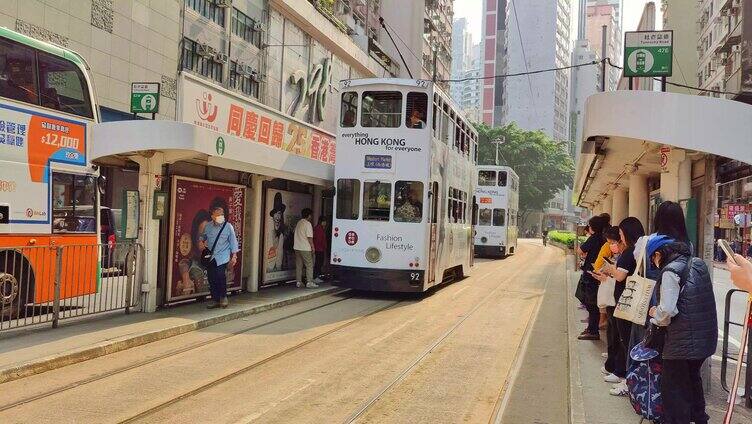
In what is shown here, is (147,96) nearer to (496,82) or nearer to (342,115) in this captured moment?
(342,115)

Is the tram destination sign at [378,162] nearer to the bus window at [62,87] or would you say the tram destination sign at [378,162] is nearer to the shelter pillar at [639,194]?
the shelter pillar at [639,194]

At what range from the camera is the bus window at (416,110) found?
12992 mm

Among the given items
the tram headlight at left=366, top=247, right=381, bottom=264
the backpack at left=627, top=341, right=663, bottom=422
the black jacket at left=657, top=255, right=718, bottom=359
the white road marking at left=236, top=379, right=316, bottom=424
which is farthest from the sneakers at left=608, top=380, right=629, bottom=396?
the tram headlight at left=366, top=247, right=381, bottom=264

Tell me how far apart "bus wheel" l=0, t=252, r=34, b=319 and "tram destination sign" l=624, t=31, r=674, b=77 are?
8080 mm

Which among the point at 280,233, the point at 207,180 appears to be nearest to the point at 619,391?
the point at 207,180

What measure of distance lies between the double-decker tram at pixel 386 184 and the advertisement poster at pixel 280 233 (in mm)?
1440

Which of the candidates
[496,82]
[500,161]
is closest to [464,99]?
[496,82]

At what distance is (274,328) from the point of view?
9.35 metres

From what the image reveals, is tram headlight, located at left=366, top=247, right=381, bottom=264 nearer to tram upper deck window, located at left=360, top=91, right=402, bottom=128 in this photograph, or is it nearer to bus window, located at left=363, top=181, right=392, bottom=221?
bus window, located at left=363, top=181, right=392, bottom=221

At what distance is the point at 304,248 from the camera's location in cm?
1387

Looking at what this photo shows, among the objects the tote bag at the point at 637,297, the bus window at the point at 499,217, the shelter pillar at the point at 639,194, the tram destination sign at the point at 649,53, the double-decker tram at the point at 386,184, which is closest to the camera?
the tote bag at the point at 637,297

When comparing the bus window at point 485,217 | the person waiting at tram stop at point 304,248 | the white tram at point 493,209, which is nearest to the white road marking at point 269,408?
the person waiting at tram stop at point 304,248

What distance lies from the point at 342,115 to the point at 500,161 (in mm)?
56275

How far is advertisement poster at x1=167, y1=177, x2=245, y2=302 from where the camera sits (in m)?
10.3
